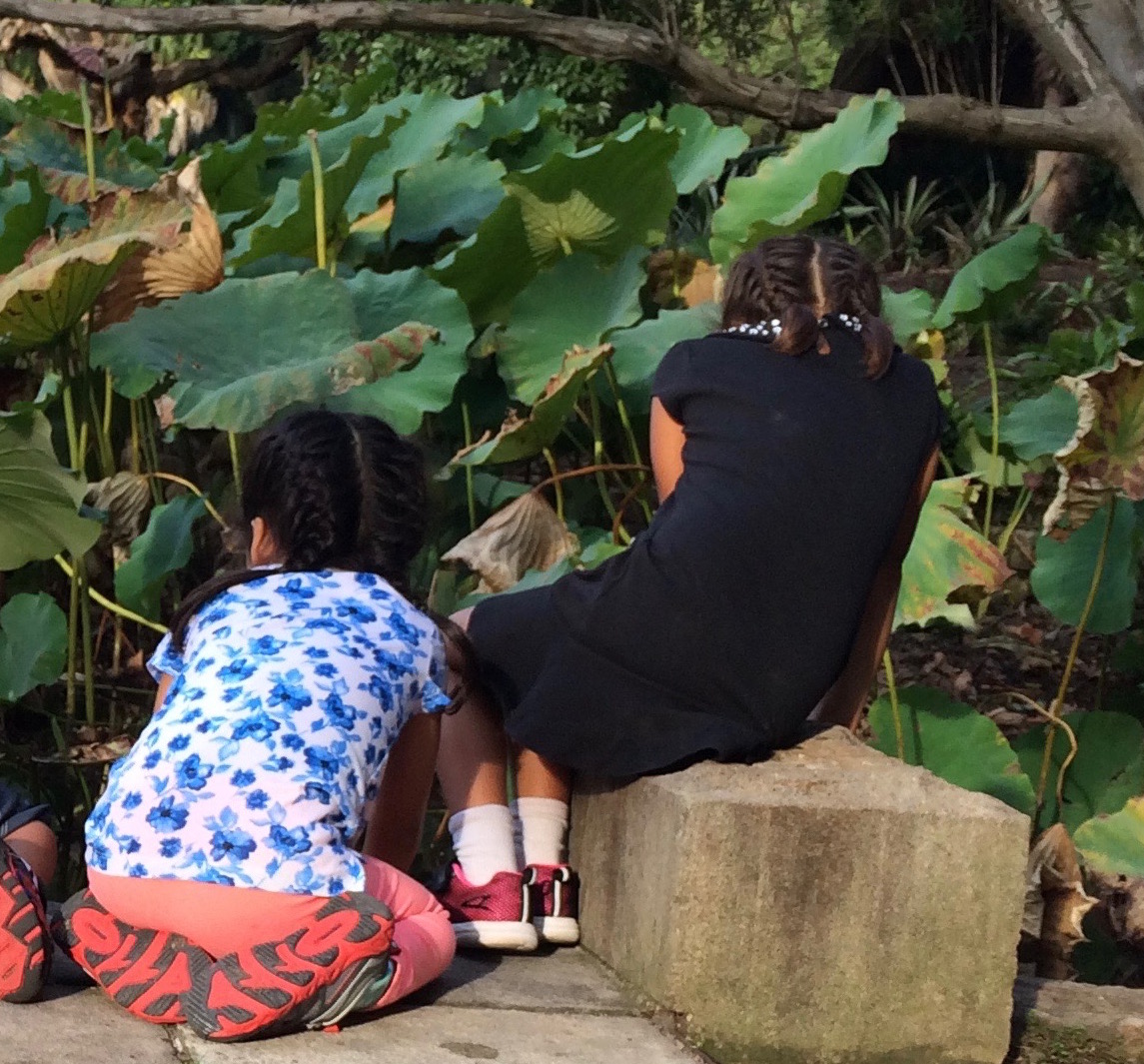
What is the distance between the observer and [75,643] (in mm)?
3596

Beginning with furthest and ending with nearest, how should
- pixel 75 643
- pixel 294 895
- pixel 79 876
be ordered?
pixel 75 643 → pixel 79 876 → pixel 294 895

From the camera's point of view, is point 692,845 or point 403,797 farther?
point 403,797

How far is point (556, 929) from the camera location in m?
2.35

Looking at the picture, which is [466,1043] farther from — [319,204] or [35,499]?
[319,204]

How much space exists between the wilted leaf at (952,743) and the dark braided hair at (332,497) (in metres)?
1.35

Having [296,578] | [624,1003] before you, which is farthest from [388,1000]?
[296,578]

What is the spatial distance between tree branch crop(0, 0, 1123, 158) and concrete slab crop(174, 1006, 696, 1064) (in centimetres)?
286

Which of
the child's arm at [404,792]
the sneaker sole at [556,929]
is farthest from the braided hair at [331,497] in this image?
the sneaker sole at [556,929]

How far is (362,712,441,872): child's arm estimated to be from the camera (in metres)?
2.21

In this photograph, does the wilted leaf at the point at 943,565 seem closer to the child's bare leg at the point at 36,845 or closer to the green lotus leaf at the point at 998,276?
the green lotus leaf at the point at 998,276

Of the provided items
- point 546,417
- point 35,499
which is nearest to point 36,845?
point 35,499

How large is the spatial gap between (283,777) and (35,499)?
116 cm

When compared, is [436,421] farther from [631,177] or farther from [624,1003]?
[624,1003]

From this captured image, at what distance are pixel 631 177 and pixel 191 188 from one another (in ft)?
2.73
